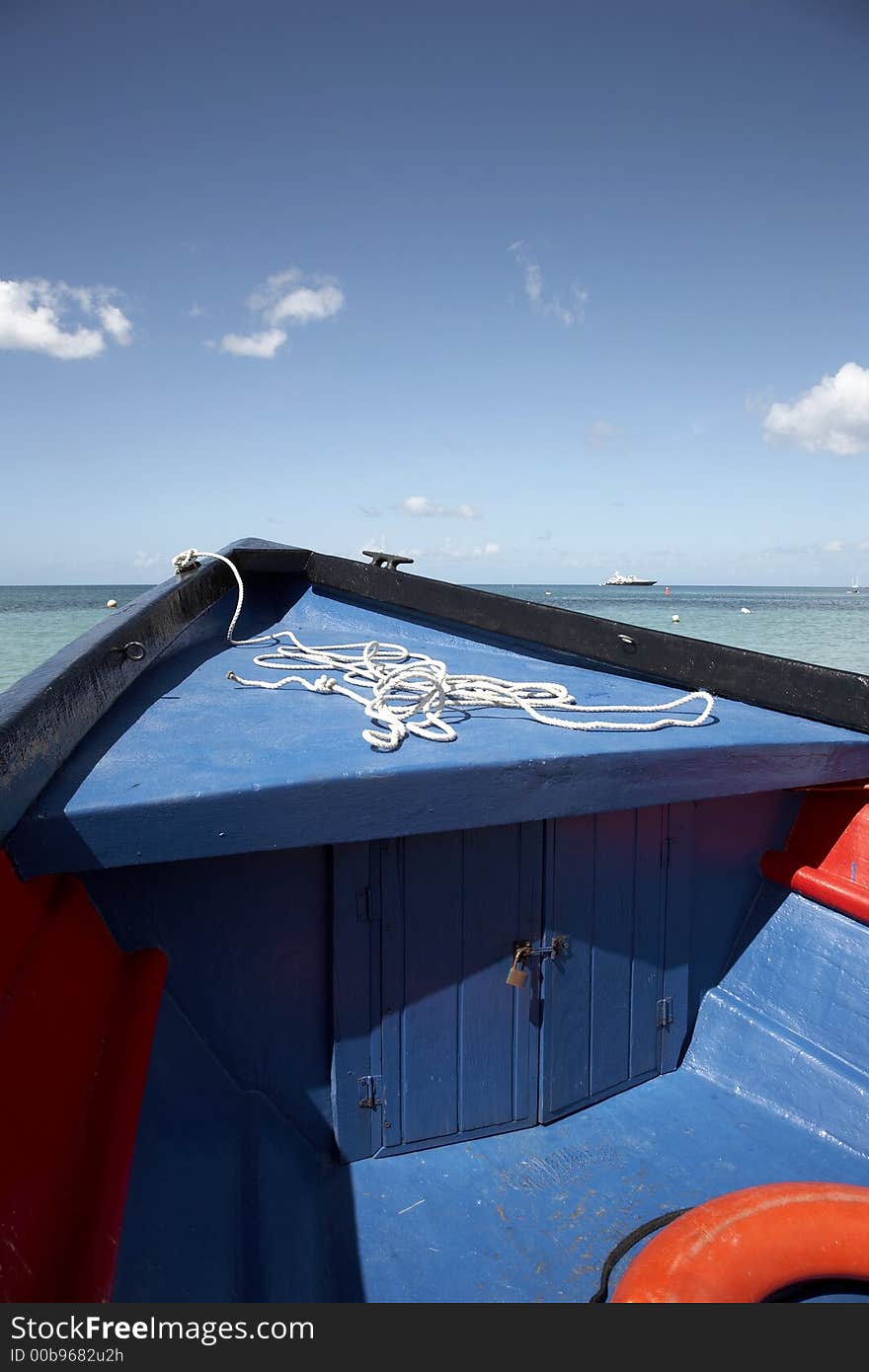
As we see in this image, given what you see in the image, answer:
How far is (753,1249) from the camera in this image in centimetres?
156

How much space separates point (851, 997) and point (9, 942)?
2.53 metres

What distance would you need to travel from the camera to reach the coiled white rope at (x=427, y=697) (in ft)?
6.82

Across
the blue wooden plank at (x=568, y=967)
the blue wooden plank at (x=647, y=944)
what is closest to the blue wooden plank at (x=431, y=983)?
the blue wooden plank at (x=568, y=967)

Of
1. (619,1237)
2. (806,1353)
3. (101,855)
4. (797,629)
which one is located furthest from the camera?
(797,629)

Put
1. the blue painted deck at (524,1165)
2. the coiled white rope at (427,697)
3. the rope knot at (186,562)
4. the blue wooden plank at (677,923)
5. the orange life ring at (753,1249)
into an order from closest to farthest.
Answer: the orange life ring at (753,1249), the blue painted deck at (524,1165), the coiled white rope at (427,697), the blue wooden plank at (677,923), the rope knot at (186,562)

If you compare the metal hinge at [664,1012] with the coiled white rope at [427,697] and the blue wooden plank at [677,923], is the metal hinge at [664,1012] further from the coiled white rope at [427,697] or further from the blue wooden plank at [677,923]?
the coiled white rope at [427,697]

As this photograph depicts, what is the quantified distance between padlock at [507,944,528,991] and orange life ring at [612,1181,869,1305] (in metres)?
0.75

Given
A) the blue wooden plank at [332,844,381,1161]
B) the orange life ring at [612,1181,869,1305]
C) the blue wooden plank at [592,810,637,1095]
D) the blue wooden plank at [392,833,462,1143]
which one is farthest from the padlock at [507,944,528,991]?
the orange life ring at [612,1181,869,1305]

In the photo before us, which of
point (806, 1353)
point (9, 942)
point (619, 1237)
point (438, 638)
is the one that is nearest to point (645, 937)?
point (619, 1237)

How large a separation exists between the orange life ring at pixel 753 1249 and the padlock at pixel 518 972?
2.47 feet

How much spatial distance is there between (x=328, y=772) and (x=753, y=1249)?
4.68 ft

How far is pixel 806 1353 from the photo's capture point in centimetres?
131

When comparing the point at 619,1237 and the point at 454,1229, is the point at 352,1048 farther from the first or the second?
the point at 619,1237

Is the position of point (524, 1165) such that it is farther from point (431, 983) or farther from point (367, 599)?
point (367, 599)
